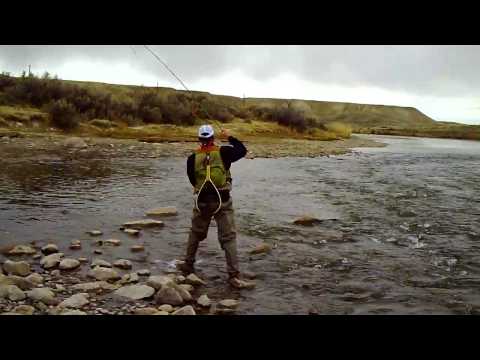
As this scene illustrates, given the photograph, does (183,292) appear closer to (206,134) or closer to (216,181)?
(216,181)

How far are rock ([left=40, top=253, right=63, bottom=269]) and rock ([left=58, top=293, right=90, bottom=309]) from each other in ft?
4.22

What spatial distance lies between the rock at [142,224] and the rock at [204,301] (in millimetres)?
3533

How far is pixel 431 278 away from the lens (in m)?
6.36

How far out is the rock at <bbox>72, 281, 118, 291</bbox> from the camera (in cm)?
541

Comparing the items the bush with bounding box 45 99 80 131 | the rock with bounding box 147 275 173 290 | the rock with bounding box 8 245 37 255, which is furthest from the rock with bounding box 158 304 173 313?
the bush with bounding box 45 99 80 131

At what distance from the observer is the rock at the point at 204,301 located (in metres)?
5.17

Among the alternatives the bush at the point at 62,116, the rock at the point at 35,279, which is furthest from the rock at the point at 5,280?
the bush at the point at 62,116

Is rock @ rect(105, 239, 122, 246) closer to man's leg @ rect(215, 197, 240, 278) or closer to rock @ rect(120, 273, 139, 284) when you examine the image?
rock @ rect(120, 273, 139, 284)

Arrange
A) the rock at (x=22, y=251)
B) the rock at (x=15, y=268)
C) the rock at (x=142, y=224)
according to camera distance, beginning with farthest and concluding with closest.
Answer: the rock at (x=142, y=224) < the rock at (x=22, y=251) < the rock at (x=15, y=268)

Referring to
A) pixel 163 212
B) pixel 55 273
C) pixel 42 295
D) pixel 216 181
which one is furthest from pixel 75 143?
pixel 42 295

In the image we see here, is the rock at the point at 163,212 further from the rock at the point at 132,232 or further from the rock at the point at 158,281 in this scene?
the rock at the point at 158,281

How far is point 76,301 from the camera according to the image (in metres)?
4.92

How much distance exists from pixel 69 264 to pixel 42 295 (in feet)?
3.96
